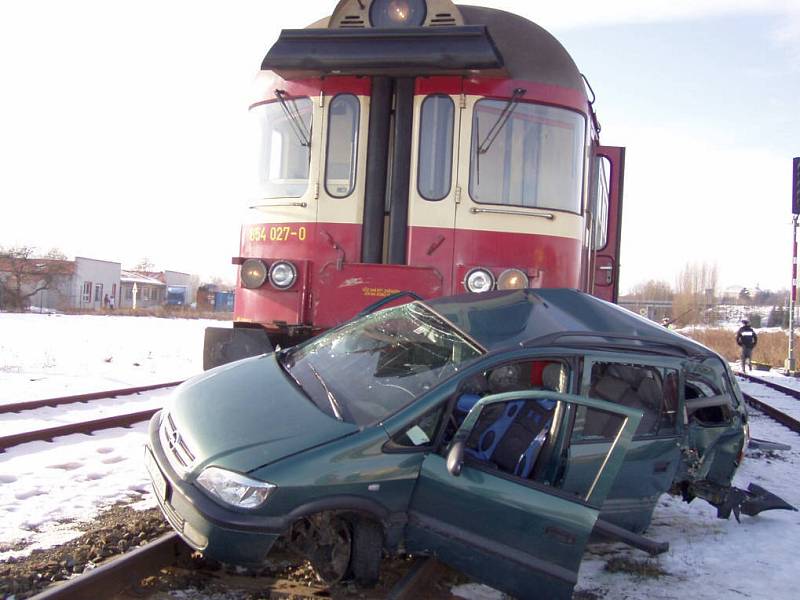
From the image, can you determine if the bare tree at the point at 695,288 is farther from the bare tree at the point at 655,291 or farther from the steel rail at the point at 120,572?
the steel rail at the point at 120,572

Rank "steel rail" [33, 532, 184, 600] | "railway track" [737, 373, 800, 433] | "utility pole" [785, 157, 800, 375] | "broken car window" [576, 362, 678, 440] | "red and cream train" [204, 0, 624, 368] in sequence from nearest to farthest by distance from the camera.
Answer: "steel rail" [33, 532, 184, 600], "broken car window" [576, 362, 678, 440], "red and cream train" [204, 0, 624, 368], "railway track" [737, 373, 800, 433], "utility pole" [785, 157, 800, 375]

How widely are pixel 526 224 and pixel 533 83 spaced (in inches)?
49.5

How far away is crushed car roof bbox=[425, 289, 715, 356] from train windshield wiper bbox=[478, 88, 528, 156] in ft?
7.18

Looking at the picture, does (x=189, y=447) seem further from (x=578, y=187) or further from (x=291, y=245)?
(x=578, y=187)

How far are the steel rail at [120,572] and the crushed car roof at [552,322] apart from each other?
1945 mm

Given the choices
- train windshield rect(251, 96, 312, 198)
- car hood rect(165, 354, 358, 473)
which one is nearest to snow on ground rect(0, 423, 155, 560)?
car hood rect(165, 354, 358, 473)

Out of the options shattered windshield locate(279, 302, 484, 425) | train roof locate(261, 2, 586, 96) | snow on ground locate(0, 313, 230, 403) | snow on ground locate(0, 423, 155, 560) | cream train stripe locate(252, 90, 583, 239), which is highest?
train roof locate(261, 2, 586, 96)

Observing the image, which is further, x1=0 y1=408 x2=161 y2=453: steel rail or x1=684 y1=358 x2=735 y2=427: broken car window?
x1=0 y1=408 x2=161 y2=453: steel rail

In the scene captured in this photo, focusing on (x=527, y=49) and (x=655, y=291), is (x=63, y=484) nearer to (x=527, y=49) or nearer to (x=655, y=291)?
(x=527, y=49)

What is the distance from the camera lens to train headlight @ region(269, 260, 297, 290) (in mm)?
6953

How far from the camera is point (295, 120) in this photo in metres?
7.25

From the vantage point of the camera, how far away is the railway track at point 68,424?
21.2 ft

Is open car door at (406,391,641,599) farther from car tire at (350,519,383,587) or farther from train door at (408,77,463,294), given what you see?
train door at (408,77,463,294)

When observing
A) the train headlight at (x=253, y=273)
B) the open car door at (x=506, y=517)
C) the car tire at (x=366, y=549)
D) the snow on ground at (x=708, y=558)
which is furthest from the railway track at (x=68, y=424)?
the snow on ground at (x=708, y=558)
